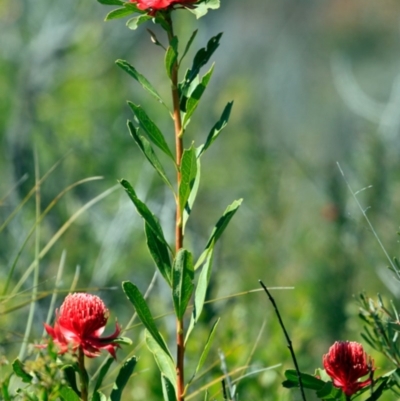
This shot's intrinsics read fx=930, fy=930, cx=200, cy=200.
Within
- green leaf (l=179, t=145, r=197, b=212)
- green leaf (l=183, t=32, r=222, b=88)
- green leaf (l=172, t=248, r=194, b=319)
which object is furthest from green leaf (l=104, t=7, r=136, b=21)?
green leaf (l=172, t=248, r=194, b=319)

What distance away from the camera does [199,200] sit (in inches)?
311

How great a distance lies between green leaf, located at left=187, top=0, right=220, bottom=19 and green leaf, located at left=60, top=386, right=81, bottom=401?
593mm

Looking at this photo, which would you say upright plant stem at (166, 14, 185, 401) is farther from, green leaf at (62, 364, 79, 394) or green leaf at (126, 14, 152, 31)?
green leaf at (62, 364, 79, 394)

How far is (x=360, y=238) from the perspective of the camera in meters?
4.16

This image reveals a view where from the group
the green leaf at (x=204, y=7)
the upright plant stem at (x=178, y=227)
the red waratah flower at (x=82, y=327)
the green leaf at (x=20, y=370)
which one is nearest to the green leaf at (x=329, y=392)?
the upright plant stem at (x=178, y=227)

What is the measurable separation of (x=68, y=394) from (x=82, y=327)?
0.10 m

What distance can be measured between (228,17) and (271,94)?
7.86 metres

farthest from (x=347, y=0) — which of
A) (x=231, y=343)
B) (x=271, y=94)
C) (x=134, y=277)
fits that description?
(x=231, y=343)

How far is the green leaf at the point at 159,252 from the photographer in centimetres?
147

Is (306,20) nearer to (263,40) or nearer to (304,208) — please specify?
(263,40)

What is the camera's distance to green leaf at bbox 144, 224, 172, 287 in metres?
1.47

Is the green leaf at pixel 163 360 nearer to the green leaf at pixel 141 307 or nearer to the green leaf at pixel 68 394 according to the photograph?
the green leaf at pixel 141 307

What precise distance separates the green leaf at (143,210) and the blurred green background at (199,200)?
0.36 metres

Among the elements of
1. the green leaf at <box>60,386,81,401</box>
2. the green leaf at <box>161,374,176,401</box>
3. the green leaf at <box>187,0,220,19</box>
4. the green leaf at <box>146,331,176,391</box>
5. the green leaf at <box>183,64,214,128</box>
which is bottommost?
the green leaf at <box>161,374,176,401</box>
